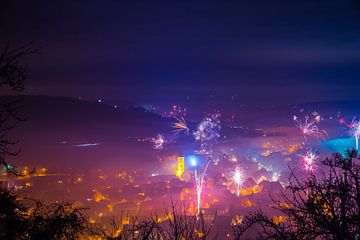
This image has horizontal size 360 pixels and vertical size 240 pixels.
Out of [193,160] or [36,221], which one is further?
[193,160]

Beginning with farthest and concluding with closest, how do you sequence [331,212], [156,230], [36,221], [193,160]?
[193,160] < [156,230] < [331,212] < [36,221]

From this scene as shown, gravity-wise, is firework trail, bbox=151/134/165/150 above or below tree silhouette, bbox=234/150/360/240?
above

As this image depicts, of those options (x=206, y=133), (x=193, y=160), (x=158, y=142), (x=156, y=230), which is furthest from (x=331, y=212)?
(x=206, y=133)

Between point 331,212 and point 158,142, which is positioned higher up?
point 158,142

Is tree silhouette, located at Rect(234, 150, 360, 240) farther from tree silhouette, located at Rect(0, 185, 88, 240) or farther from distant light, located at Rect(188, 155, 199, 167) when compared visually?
distant light, located at Rect(188, 155, 199, 167)

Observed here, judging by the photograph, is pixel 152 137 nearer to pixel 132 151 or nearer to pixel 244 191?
pixel 132 151

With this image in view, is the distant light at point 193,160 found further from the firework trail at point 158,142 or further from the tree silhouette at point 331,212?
the tree silhouette at point 331,212

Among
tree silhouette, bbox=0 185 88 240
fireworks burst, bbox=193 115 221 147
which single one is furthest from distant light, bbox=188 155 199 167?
tree silhouette, bbox=0 185 88 240


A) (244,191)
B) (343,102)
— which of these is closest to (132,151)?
(244,191)

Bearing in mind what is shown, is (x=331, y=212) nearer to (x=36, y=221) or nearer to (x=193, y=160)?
(x=36, y=221)
